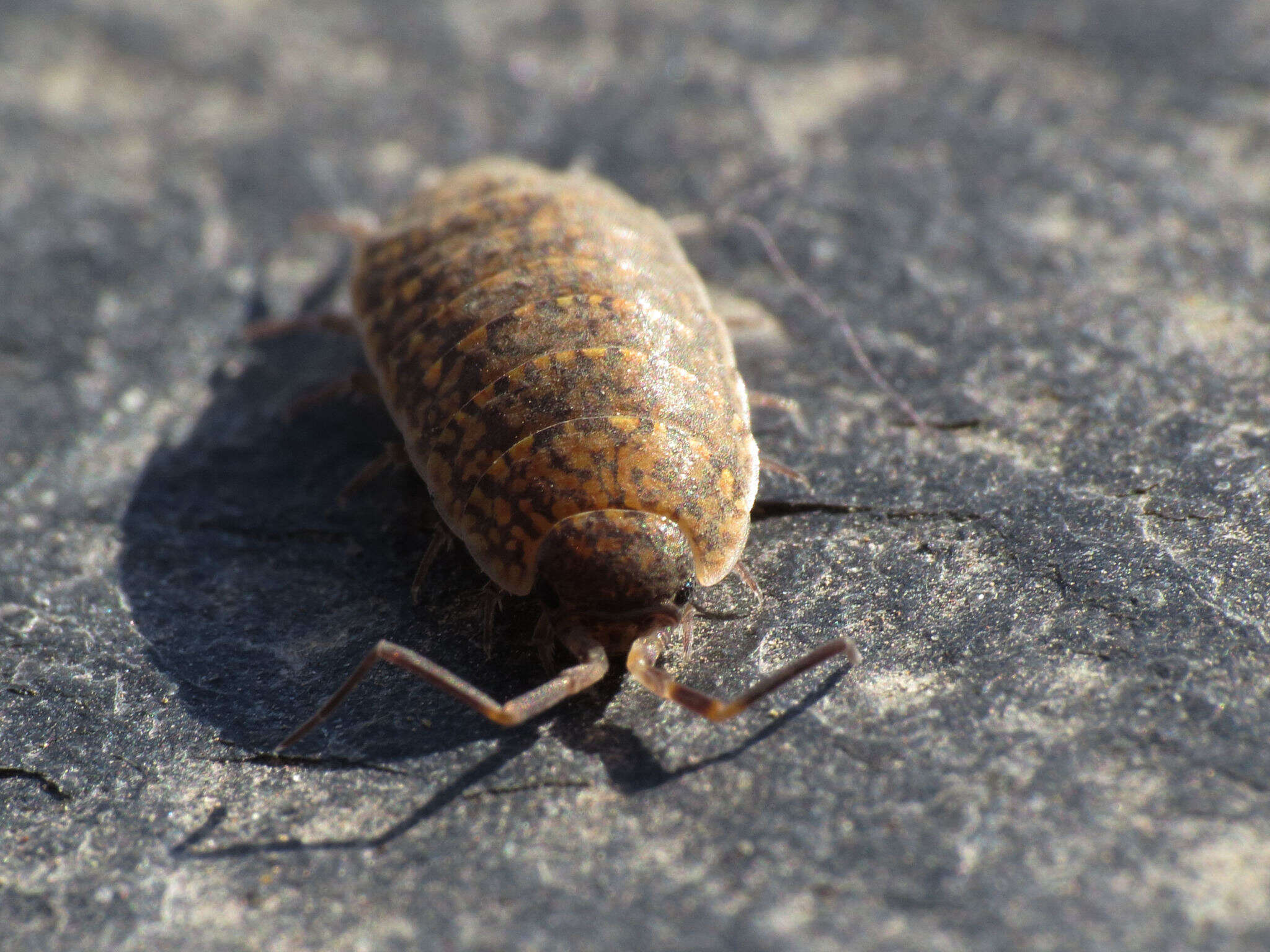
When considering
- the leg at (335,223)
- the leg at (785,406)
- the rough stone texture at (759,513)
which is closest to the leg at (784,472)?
the rough stone texture at (759,513)

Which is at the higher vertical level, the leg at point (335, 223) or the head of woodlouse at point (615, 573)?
the leg at point (335, 223)

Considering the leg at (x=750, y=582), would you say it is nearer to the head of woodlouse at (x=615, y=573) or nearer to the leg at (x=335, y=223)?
the head of woodlouse at (x=615, y=573)

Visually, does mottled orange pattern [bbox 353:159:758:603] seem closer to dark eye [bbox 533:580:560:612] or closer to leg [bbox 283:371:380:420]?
dark eye [bbox 533:580:560:612]

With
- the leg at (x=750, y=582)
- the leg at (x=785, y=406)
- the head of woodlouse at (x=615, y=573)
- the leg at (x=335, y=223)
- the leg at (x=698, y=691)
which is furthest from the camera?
the leg at (x=335, y=223)

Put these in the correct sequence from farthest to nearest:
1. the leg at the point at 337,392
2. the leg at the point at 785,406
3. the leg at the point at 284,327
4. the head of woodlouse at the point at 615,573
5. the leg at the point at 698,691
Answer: the leg at the point at 284,327
the leg at the point at 337,392
the leg at the point at 785,406
the head of woodlouse at the point at 615,573
the leg at the point at 698,691

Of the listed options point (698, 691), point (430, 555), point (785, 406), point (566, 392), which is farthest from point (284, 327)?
point (698, 691)

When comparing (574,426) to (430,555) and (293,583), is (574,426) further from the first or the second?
(293,583)
